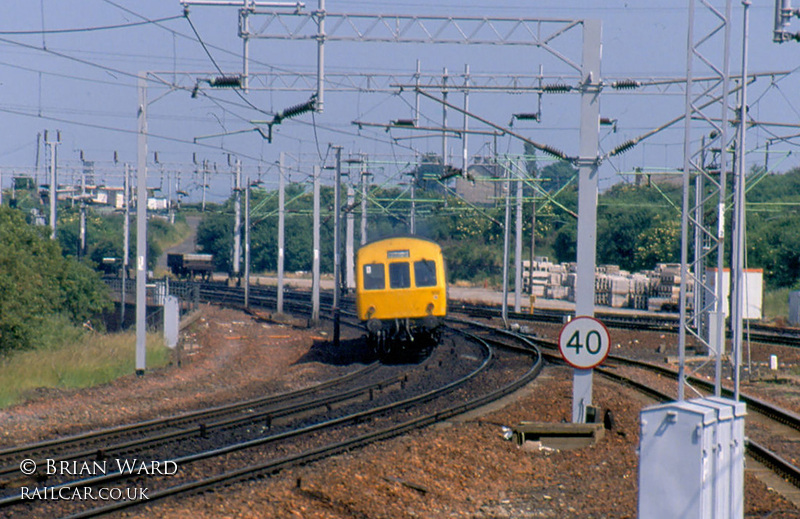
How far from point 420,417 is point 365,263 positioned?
876 centimetres

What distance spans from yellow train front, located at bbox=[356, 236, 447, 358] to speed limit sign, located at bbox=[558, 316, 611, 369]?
34.2 ft

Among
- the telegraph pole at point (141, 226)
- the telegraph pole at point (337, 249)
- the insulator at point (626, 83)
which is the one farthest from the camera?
the telegraph pole at point (337, 249)

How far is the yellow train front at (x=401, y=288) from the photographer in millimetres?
21453

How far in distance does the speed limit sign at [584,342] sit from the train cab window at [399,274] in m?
10.7

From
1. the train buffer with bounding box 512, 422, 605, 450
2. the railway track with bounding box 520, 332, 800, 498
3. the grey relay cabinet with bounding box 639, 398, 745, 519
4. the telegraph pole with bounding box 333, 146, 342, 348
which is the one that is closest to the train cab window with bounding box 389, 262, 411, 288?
the telegraph pole with bounding box 333, 146, 342, 348

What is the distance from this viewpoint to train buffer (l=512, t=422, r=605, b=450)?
11.4 metres

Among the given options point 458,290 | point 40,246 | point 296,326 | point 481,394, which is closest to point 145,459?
point 481,394

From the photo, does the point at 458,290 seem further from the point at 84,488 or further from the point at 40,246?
the point at 84,488

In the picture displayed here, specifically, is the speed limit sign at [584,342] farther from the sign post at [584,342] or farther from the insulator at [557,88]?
the insulator at [557,88]

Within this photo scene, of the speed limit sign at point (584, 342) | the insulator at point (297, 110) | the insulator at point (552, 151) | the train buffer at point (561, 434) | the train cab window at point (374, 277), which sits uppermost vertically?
the insulator at point (297, 110)

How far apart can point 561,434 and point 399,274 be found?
34.4 feet

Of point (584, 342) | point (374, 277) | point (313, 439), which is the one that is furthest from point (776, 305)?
point (313, 439)

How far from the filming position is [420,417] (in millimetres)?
13492

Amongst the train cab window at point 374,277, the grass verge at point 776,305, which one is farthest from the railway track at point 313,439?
the grass verge at point 776,305
